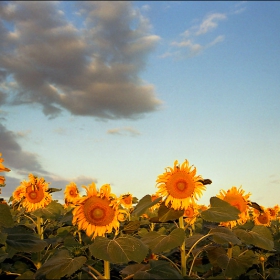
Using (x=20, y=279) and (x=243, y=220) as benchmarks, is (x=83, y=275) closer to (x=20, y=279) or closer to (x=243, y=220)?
(x=20, y=279)

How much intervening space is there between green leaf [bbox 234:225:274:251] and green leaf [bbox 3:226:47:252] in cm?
289

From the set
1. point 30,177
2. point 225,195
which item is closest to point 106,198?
point 225,195

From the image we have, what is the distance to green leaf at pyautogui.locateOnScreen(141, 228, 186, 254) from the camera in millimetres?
5145

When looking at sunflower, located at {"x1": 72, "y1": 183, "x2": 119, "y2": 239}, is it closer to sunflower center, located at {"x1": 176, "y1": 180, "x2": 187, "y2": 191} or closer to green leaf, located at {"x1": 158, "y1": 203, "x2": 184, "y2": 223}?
green leaf, located at {"x1": 158, "y1": 203, "x2": 184, "y2": 223}

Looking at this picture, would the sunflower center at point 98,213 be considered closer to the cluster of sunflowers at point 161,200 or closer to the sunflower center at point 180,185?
the cluster of sunflowers at point 161,200

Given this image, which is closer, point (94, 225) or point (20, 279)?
point (20, 279)

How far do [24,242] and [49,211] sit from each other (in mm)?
2961

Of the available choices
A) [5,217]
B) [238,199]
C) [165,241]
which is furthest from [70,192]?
[165,241]

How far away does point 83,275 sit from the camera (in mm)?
5309

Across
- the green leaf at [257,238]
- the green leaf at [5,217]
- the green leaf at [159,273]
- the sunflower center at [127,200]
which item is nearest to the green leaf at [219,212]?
the green leaf at [257,238]

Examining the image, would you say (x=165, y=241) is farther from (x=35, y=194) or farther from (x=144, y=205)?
(x=35, y=194)

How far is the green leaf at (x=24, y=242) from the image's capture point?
5.62 m

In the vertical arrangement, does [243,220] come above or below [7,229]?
above

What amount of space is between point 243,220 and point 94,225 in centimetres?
355
